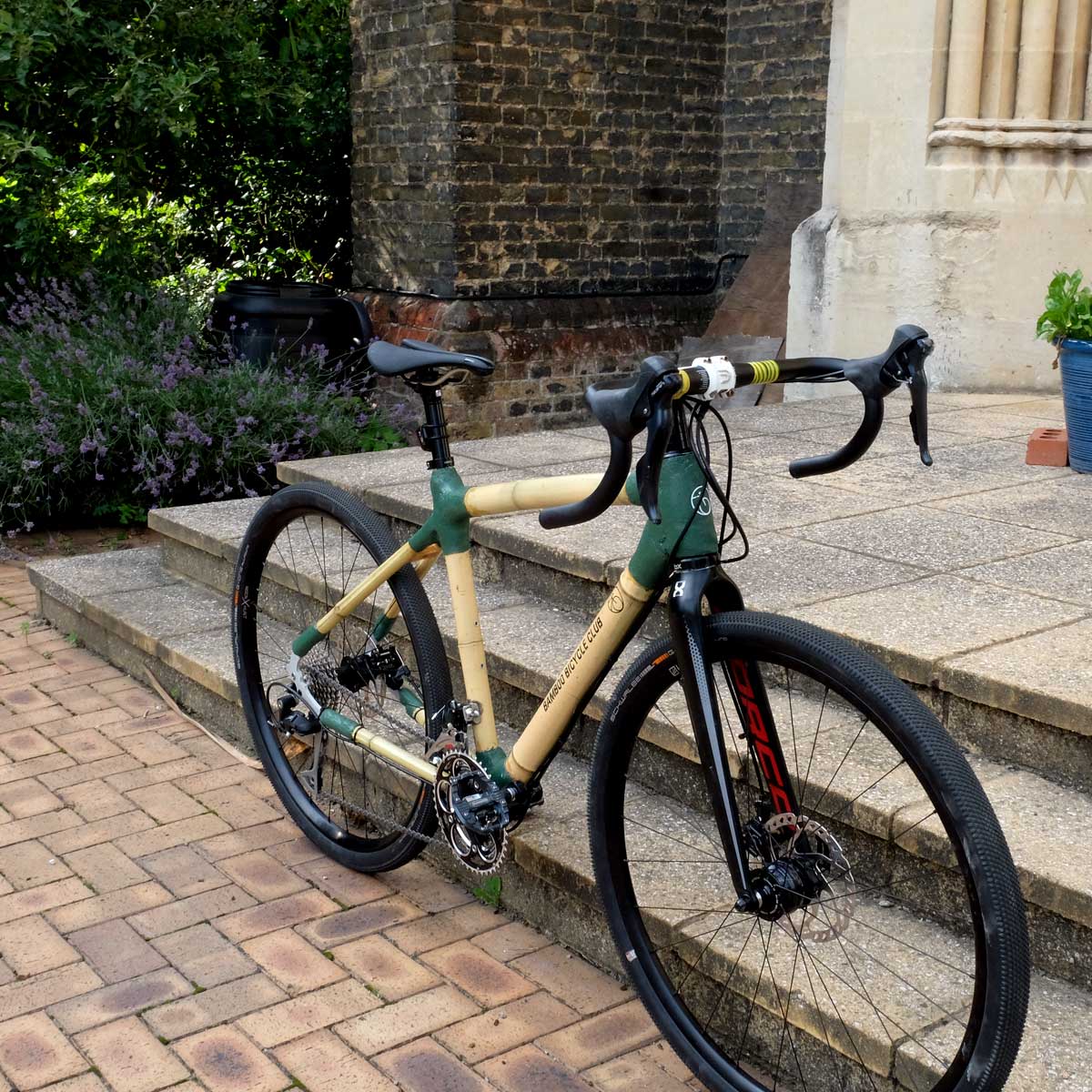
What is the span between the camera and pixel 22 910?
306 centimetres

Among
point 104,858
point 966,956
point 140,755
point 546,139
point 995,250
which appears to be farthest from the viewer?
point 546,139

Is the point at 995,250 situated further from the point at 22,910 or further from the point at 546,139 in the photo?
the point at 22,910

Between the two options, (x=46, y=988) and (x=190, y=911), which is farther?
(x=190, y=911)

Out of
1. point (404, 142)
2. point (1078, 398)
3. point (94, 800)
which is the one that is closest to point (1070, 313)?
point (1078, 398)

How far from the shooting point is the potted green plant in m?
4.45

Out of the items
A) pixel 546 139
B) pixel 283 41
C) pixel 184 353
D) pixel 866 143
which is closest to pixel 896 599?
pixel 866 143

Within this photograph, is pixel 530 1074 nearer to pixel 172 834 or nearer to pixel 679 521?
pixel 679 521

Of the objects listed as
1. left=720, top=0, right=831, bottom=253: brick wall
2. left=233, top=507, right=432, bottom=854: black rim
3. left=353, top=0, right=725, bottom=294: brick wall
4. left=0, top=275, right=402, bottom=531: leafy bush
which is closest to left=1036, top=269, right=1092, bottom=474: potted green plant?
left=233, top=507, right=432, bottom=854: black rim

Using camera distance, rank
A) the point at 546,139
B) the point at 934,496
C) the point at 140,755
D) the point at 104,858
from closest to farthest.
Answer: the point at 104,858, the point at 140,755, the point at 934,496, the point at 546,139

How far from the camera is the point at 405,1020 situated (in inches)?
104

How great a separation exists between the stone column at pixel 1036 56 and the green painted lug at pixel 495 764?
14.8ft

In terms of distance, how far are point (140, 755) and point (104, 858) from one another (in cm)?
64

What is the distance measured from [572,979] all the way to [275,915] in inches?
26.8

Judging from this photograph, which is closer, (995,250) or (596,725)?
(596,725)
